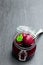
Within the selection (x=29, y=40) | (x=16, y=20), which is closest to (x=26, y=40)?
(x=29, y=40)

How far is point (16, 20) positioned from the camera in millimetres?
1025

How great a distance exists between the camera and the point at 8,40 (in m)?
0.95

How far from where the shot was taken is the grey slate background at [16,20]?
90 cm

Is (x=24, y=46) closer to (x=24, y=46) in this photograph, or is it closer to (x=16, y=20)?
(x=24, y=46)

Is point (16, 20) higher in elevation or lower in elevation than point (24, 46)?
higher

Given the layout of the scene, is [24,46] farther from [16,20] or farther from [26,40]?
[16,20]

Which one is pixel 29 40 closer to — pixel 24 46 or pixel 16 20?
pixel 24 46

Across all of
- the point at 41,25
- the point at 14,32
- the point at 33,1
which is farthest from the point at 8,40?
the point at 33,1

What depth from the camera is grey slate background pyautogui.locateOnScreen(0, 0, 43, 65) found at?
90cm

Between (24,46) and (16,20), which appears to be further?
(16,20)

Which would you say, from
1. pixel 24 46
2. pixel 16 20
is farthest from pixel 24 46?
pixel 16 20

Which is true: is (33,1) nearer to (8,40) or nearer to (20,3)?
(20,3)

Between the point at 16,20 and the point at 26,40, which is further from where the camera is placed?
the point at 16,20

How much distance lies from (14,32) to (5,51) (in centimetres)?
10
